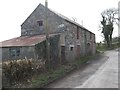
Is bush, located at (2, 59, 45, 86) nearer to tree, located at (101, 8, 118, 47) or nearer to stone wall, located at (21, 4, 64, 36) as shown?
stone wall, located at (21, 4, 64, 36)

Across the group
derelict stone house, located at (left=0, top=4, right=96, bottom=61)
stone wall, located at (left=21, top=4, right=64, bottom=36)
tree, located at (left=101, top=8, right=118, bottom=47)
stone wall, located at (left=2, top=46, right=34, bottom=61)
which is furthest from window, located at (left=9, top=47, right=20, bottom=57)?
tree, located at (left=101, top=8, right=118, bottom=47)

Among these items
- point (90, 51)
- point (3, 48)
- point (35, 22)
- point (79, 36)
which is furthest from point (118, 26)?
point (3, 48)

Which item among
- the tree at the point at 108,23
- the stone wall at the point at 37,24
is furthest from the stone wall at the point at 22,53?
the tree at the point at 108,23

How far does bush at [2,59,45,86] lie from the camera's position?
1177cm

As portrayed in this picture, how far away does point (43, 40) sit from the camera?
20.5 metres

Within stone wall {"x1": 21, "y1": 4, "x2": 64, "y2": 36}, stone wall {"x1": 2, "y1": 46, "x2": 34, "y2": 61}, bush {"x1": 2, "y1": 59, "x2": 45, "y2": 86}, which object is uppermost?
stone wall {"x1": 21, "y1": 4, "x2": 64, "y2": 36}

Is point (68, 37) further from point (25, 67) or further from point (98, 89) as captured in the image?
point (98, 89)

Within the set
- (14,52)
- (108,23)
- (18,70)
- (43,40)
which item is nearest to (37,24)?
(14,52)

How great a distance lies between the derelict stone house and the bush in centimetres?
554

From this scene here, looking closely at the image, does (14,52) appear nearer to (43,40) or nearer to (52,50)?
(43,40)

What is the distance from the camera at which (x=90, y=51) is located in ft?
125

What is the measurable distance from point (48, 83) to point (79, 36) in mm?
18465

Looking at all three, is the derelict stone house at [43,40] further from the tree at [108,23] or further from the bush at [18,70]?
the tree at [108,23]

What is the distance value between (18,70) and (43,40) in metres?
8.24
